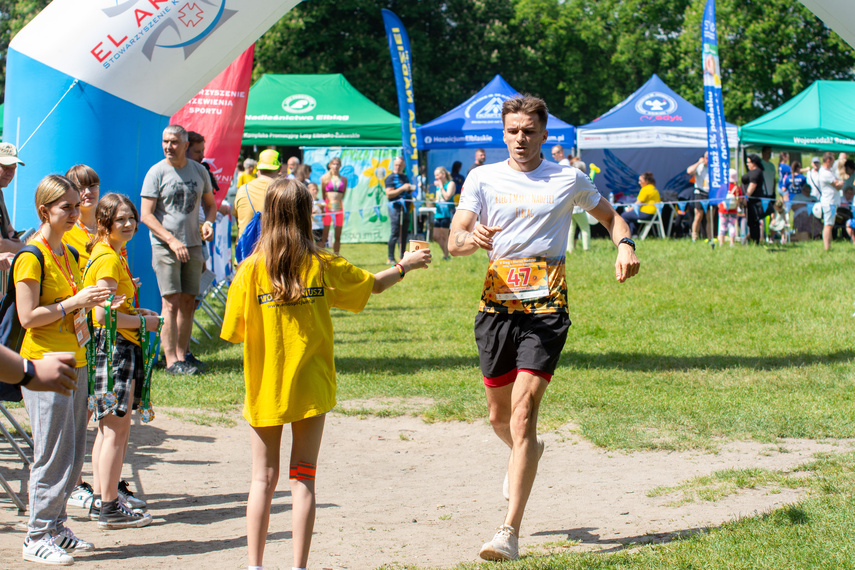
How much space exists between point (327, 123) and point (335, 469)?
1599 cm

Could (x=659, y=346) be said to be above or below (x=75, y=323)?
below

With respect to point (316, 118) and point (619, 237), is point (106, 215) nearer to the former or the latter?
point (619, 237)

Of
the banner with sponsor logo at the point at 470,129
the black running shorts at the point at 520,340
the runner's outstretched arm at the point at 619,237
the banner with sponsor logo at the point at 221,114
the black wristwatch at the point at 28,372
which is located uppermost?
the banner with sponsor logo at the point at 470,129

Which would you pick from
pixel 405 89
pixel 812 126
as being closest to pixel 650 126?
pixel 812 126

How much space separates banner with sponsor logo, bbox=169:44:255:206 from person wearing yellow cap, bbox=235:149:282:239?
185 centimetres

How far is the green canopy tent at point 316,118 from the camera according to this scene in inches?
814

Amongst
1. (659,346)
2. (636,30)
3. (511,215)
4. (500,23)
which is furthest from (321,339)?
(636,30)

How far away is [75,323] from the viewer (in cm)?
397

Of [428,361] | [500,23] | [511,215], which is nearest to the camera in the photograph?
[511,215]

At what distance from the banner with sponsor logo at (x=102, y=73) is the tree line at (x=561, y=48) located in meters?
26.7

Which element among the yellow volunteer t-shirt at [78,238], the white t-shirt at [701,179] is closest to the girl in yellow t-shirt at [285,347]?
the yellow volunteer t-shirt at [78,238]

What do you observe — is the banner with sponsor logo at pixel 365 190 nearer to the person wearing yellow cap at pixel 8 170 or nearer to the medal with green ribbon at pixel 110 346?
the person wearing yellow cap at pixel 8 170

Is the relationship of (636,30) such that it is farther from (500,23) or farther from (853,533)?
(853,533)

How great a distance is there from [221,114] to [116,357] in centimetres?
696
